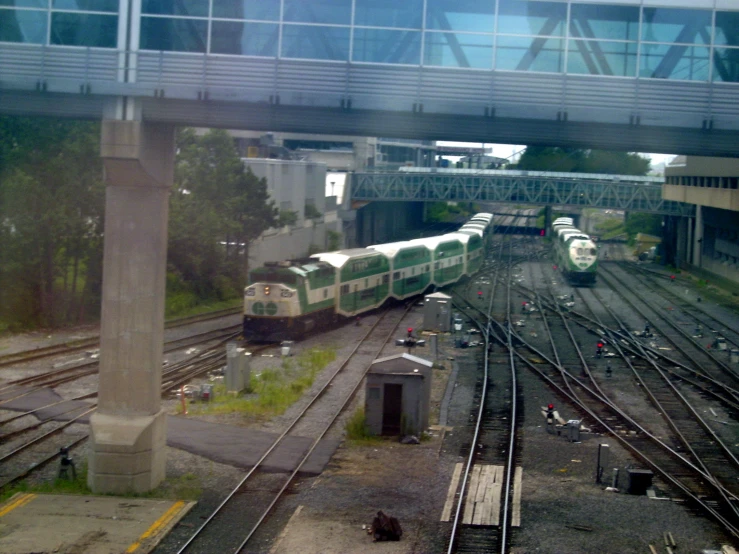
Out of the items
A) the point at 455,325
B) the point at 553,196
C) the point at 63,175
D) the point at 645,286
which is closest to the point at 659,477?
the point at 455,325

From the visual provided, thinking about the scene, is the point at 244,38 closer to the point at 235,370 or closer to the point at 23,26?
the point at 23,26

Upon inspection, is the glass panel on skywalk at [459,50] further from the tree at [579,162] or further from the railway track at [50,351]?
the tree at [579,162]

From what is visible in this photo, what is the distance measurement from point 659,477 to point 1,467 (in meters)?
9.02

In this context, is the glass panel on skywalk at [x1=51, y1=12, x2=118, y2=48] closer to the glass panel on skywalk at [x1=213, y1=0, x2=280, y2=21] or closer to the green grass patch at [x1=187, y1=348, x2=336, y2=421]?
the glass panel on skywalk at [x1=213, y1=0, x2=280, y2=21]

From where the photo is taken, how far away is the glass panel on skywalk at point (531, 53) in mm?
10953

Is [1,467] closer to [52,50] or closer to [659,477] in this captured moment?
[52,50]

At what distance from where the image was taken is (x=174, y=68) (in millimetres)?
10656

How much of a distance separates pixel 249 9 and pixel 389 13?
1.77 meters

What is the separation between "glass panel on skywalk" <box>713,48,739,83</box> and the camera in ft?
35.7

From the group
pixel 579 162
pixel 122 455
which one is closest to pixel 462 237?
pixel 122 455

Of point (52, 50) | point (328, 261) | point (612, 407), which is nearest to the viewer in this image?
point (52, 50)

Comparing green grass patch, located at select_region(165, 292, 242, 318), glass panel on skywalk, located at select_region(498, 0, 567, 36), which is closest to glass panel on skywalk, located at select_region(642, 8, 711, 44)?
glass panel on skywalk, located at select_region(498, 0, 567, 36)

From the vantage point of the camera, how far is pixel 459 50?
11039 mm

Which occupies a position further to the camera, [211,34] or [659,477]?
[659,477]
